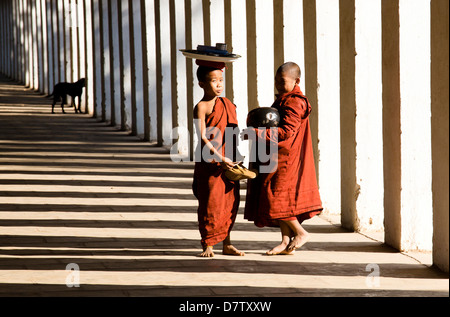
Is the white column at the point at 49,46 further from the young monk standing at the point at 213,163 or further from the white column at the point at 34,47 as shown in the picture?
→ the young monk standing at the point at 213,163

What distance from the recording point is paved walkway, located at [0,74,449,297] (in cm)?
630

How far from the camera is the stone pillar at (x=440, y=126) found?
21.8ft

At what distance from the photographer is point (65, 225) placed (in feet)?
29.5

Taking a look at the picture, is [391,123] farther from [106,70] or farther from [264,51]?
[106,70]

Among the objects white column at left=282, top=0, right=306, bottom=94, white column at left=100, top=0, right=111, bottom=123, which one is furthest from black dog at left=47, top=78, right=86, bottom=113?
white column at left=282, top=0, right=306, bottom=94

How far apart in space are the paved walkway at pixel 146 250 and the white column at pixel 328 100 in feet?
1.90

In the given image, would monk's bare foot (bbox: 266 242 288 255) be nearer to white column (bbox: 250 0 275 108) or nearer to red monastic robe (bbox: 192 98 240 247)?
red monastic robe (bbox: 192 98 240 247)

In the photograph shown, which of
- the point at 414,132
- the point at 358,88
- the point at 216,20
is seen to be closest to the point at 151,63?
the point at 216,20

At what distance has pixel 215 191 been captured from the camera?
7332 millimetres

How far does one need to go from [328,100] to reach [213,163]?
110 inches

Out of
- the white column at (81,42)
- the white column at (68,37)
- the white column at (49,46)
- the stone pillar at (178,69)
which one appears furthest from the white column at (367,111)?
the white column at (49,46)

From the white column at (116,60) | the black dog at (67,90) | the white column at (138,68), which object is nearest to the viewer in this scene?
the white column at (138,68)

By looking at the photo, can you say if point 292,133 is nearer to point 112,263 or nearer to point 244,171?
point 244,171

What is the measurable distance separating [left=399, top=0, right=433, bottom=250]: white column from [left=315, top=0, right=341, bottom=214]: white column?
2.11 m
